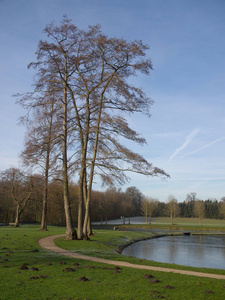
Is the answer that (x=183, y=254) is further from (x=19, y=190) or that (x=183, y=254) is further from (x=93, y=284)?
(x=19, y=190)

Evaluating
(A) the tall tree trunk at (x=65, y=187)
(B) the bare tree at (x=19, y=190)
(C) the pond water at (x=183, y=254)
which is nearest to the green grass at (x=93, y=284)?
(C) the pond water at (x=183, y=254)

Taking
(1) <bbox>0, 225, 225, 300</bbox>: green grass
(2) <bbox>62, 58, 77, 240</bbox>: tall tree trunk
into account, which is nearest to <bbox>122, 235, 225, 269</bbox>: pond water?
(2) <bbox>62, 58, 77, 240</bbox>: tall tree trunk

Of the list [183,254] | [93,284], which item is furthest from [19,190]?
[93,284]

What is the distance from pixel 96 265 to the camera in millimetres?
10148

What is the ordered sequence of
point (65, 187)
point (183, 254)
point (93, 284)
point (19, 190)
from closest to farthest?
point (93, 284), point (65, 187), point (183, 254), point (19, 190)

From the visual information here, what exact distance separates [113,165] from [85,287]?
11.1 m

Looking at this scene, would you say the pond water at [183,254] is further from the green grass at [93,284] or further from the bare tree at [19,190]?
the bare tree at [19,190]

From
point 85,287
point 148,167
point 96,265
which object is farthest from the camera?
point 148,167

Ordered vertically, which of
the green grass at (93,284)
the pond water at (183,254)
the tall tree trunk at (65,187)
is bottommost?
the pond water at (183,254)

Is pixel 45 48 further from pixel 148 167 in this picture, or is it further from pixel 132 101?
pixel 148 167

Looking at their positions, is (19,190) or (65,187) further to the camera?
(19,190)

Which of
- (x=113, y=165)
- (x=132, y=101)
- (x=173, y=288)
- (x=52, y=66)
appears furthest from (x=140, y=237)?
(x=173, y=288)

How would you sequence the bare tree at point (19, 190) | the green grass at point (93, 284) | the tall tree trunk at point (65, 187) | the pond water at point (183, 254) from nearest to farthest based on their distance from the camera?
the green grass at point (93, 284) → the pond water at point (183, 254) → the tall tree trunk at point (65, 187) → the bare tree at point (19, 190)

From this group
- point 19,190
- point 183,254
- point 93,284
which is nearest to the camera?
point 93,284
